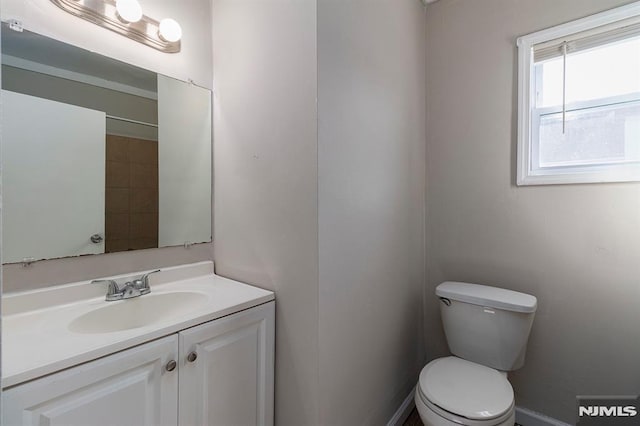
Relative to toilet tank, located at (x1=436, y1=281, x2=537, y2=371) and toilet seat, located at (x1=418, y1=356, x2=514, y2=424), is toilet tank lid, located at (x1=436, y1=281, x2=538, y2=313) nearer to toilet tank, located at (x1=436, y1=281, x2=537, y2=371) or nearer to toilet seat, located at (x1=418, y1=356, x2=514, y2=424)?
toilet tank, located at (x1=436, y1=281, x2=537, y2=371)

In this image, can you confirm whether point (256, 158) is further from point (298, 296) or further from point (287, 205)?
point (298, 296)

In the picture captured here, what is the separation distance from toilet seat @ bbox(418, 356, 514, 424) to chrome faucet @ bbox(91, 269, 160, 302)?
125cm

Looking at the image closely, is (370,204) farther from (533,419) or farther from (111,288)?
(533,419)

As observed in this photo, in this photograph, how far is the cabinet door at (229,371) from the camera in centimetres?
106

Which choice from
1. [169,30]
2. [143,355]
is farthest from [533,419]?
[169,30]

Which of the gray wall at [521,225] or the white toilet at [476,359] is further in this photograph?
the gray wall at [521,225]

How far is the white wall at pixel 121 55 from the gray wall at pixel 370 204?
752 mm

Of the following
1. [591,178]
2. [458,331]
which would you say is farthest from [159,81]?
[591,178]

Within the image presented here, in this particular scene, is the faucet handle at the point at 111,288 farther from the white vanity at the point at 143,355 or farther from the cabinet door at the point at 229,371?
the cabinet door at the point at 229,371

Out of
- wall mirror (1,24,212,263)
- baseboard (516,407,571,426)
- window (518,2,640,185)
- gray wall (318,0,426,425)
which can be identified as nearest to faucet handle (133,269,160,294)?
wall mirror (1,24,212,263)

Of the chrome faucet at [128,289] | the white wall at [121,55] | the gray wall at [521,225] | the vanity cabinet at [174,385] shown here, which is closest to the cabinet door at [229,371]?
the vanity cabinet at [174,385]

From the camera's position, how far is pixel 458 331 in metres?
1.59

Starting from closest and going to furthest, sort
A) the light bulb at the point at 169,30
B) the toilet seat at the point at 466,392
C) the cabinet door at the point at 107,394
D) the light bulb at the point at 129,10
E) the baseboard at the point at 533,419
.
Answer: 1. the cabinet door at the point at 107,394
2. the toilet seat at the point at 466,392
3. the light bulb at the point at 129,10
4. the light bulb at the point at 169,30
5. the baseboard at the point at 533,419

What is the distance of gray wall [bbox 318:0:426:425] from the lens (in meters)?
1.22
